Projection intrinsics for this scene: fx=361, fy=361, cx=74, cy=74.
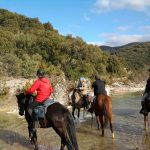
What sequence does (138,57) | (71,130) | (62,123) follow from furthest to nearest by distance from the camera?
(138,57) → (62,123) → (71,130)

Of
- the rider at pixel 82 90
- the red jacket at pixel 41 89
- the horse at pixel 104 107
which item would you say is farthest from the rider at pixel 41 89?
the rider at pixel 82 90

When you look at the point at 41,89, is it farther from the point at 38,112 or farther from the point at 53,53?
the point at 53,53

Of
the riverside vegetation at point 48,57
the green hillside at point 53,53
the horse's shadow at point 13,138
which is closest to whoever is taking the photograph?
the horse's shadow at point 13,138

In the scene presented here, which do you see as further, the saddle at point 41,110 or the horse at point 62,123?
the saddle at point 41,110

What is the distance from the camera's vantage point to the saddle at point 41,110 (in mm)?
10991

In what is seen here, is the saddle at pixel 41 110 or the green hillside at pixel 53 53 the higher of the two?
the green hillside at pixel 53 53

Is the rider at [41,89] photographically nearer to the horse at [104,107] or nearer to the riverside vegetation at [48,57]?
the horse at [104,107]

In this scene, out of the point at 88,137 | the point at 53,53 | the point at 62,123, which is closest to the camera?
the point at 62,123

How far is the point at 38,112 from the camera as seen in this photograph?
36.6 ft

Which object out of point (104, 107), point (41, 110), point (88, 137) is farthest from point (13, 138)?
point (104, 107)

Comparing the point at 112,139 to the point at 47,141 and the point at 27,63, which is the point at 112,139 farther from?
the point at 27,63

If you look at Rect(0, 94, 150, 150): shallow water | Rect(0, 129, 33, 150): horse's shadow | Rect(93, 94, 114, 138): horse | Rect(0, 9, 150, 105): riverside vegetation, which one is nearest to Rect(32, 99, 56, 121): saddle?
Rect(0, 94, 150, 150): shallow water

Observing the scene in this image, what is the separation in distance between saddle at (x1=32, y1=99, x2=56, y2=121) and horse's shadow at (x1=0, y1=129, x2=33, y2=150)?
1462 mm

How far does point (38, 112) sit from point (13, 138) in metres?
3.21
